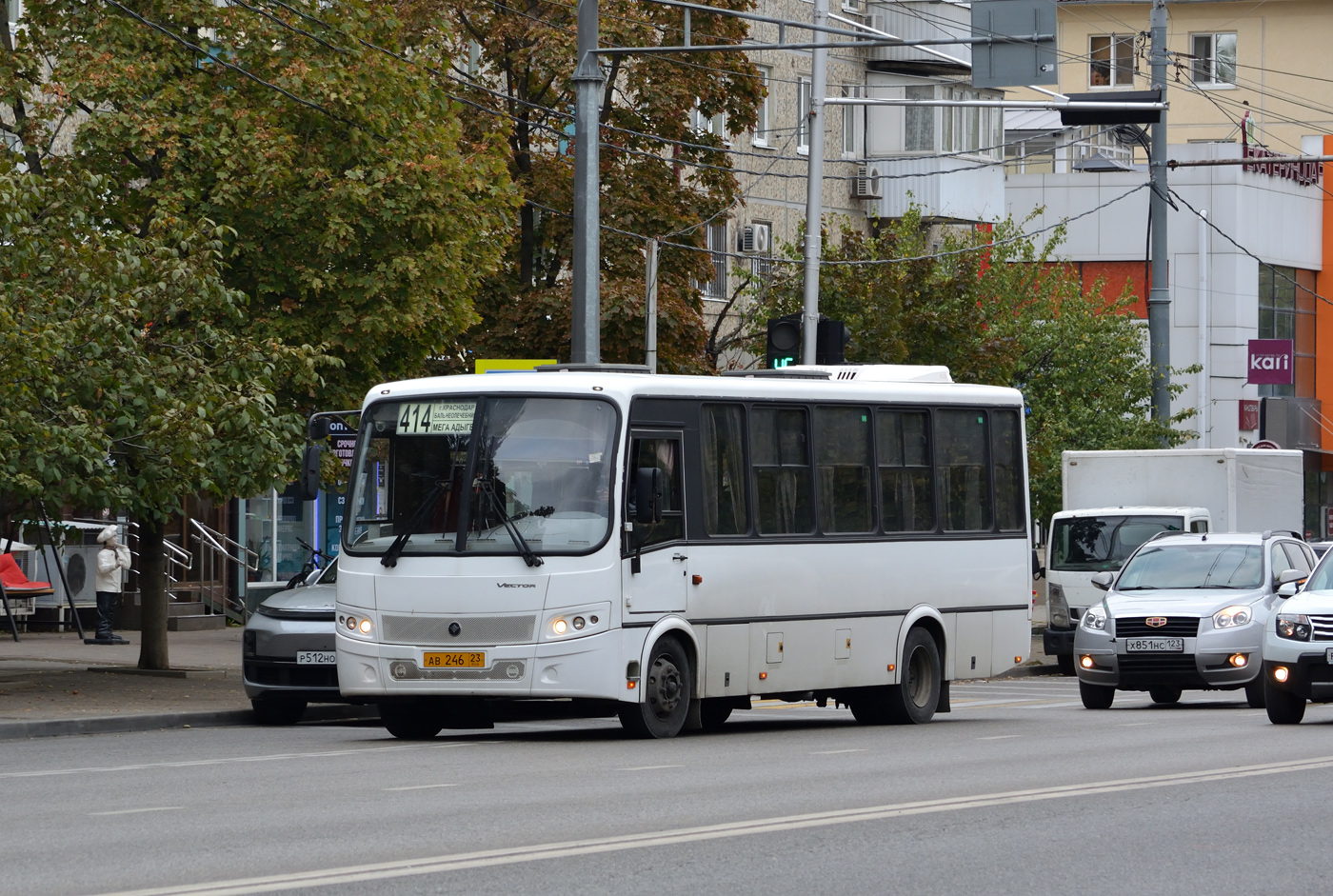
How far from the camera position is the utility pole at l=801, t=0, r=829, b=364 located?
28.9m

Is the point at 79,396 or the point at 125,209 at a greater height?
the point at 125,209

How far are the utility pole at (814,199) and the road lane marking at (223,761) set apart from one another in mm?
12682

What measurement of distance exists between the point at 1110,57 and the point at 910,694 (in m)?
55.4

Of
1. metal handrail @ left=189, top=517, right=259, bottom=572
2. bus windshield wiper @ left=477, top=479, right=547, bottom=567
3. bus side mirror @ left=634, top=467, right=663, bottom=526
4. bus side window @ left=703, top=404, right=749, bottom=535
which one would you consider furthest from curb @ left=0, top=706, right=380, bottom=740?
metal handrail @ left=189, top=517, right=259, bottom=572

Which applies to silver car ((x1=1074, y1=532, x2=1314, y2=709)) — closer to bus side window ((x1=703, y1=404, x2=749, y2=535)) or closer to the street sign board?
the street sign board

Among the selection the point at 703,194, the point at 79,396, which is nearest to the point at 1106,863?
the point at 79,396

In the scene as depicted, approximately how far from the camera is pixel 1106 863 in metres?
9.74

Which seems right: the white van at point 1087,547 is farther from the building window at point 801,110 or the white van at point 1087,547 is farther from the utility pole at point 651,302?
the building window at point 801,110

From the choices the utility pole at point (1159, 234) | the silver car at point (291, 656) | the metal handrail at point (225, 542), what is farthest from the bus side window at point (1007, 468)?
the metal handrail at point (225, 542)

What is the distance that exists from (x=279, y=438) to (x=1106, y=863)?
1425 cm

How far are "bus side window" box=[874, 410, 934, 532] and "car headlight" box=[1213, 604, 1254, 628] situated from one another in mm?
4184

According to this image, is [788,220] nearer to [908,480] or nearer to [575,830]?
[908,480]

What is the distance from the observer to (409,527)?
16.7 meters

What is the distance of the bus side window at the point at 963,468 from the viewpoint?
20375 mm
